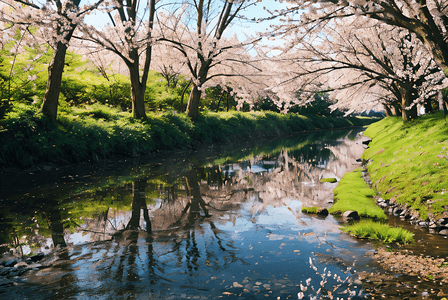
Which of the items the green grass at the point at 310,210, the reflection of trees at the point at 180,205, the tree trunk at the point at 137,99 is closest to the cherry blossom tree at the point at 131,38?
the tree trunk at the point at 137,99

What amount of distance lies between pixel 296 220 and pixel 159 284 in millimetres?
3495

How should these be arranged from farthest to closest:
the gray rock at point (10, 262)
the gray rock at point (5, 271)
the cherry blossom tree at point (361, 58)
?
1. the cherry blossom tree at point (361, 58)
2. the gray rock at point (10, 262)
3. the gray rock at point (5, 271)

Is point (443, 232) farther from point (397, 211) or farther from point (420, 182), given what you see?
point (420, 182)

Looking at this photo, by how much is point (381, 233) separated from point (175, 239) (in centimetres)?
347

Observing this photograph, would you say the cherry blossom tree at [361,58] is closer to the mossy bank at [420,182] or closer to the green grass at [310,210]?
the mossy bank at [420,182]

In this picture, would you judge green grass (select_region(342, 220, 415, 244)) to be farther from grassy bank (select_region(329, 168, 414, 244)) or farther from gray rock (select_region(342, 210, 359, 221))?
gray rock (select_region(342, 210, 359, 221))

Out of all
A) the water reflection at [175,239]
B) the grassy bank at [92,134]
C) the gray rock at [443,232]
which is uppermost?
the grassy bank at [92,134]

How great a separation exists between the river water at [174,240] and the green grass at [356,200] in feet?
1.39

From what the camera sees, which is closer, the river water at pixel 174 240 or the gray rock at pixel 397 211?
the river water at pixel 174 240

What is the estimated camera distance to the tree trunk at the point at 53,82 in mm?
11188

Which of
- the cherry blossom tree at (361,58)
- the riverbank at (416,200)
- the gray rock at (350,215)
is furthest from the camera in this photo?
the cherry blossom tree at (361,58)

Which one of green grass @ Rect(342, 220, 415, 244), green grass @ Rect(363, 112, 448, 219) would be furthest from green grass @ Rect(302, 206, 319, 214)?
green grass @ Rect(363, 112, 448, 219)

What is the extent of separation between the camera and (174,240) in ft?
16.5

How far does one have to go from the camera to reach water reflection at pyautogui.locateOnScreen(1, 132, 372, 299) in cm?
363
